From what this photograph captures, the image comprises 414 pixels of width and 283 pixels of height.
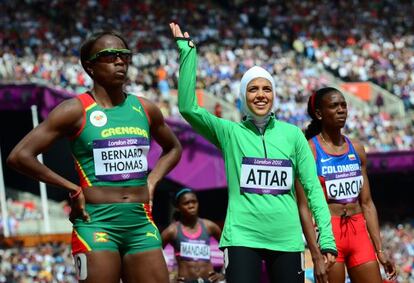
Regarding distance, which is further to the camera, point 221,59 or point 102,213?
point 221,59

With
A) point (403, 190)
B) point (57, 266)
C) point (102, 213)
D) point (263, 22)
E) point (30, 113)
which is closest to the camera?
point (102, 213)

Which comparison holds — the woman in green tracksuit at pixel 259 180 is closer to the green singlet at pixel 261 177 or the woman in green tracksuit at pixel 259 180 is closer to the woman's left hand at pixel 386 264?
the green singlet at pixel 261 177

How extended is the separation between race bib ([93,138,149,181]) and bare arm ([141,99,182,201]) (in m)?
0.26

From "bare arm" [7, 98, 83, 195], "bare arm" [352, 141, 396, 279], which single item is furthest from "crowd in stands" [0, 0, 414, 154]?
"bare arm" [7, 98, 83, 195]

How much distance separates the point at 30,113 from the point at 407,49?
577 inches

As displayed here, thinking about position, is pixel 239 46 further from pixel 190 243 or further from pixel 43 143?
pixel 43 143

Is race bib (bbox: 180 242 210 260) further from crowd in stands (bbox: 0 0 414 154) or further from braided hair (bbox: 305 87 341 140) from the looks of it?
crowd in stands (bbox: 0 0 414 154)

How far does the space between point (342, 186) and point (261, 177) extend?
76.5 inches

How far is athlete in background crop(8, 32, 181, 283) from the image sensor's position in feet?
22.6

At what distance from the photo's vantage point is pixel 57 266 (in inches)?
771

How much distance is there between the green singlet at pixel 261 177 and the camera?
23.6 ft

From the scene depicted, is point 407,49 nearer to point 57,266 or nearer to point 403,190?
point 403,190

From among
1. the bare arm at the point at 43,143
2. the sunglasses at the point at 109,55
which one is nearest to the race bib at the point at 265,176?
the sunglasses at the point at 109,55

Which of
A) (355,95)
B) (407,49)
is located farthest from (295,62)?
(407,49)
